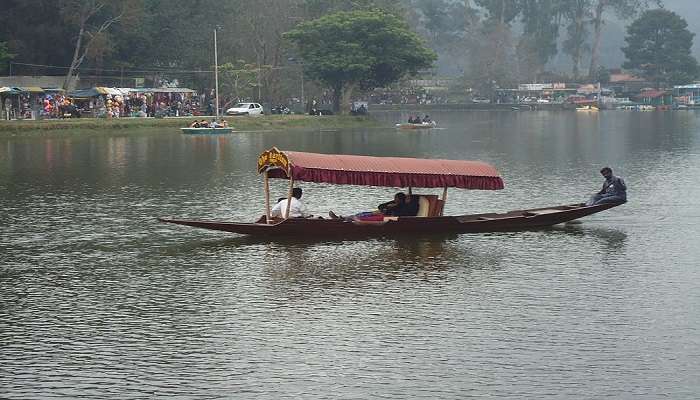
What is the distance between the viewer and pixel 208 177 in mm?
44469

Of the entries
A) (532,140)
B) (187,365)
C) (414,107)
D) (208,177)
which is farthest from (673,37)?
(187,365)

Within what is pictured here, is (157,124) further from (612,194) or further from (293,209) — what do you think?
(612,194)

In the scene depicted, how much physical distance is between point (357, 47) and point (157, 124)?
2275 centimetres

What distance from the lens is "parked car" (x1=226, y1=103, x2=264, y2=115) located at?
9225 cm

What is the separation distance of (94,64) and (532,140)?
126 feet

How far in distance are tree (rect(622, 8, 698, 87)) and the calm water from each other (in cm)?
14127

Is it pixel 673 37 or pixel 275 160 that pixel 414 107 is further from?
pixel 275 160

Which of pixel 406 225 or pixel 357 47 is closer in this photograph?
pixel 406 225

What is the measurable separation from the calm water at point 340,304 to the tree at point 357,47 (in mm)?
56601

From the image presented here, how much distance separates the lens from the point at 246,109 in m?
92.8

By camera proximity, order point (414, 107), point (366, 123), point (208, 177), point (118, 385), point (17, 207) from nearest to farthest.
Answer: point (118, 385), point (17, 207), point (208, 177), point (366, 123), point (414, 107)

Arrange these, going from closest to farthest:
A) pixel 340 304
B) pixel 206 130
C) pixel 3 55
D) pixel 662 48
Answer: pixel 340 304 → pixel 206 130 → pixel 3 55 → pixel 662 48

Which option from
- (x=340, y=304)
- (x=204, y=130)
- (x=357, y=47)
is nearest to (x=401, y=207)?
(x=340, y=304)

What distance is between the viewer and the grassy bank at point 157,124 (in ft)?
233
